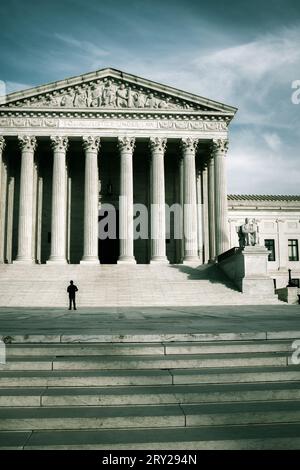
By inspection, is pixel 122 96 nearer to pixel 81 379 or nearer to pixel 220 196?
pixel 220 196

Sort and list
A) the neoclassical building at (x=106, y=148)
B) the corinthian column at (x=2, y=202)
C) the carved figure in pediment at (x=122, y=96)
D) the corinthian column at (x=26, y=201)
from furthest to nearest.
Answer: the corinthian column at (x=2, y=202), the carved figure in pediment at (x=122, y=96), the neoclassical building at (x=106, y=148), the corinthian column at (x=26, y=201)

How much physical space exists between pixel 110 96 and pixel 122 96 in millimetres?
1161

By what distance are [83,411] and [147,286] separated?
87.1ft

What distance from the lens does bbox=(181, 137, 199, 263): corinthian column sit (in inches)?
1612

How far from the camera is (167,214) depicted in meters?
47.4

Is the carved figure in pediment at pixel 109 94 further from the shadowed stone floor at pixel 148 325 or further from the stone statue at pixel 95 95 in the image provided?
the shadowed stone floor at pixel 148 325

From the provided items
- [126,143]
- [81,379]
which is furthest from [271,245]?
[81,379]

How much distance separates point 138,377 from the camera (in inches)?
290

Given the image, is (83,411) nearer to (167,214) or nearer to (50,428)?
(50,428)

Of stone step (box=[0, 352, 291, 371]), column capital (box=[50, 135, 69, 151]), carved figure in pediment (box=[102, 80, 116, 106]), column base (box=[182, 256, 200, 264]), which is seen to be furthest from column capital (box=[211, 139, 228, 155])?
stone step (box=[0, 352, 291, 371])

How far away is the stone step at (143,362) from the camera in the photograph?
307 inches

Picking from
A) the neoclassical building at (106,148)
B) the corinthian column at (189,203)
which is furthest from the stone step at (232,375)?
the corinthian column at (189,203)

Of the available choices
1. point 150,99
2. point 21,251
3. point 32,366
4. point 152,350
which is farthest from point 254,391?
point 150,99

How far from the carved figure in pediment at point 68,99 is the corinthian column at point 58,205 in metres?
3.24
